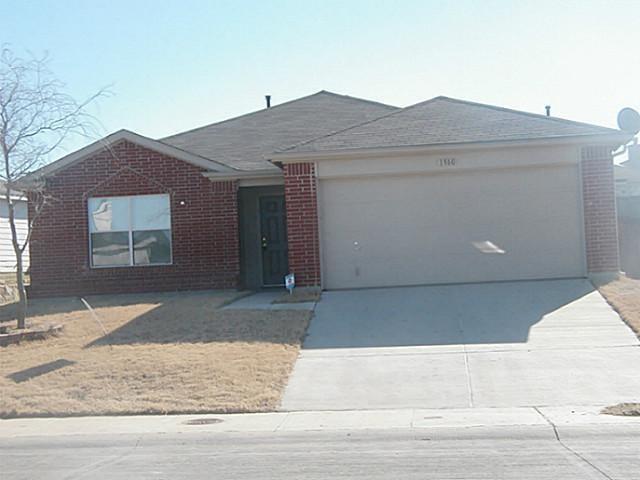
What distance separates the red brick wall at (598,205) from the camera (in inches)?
631

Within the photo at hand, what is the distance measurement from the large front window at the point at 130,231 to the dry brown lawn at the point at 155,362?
2941mm

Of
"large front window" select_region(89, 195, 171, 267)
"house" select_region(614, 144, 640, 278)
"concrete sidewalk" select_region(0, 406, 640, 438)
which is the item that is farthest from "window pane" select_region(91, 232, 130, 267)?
"house" select_region(614, 144, 640, 278)

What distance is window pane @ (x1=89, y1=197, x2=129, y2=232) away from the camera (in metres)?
18.7

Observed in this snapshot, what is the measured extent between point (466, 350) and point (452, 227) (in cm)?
490

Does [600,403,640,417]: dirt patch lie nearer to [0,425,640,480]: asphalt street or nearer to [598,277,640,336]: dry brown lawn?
[0,425,640,480]: asphalt street

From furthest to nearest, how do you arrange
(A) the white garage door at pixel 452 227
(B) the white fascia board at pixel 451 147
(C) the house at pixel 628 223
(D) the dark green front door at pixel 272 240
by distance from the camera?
(C) the house at pixel 628 223 → (D) the dark green front door at pixel 272 240 → (A) the white garage door at pixel 452 227 → (B) the white fascia board at pixel 451 147

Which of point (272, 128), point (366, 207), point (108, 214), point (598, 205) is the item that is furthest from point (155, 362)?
point (272, 128)

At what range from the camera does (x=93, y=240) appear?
18797 millimetres

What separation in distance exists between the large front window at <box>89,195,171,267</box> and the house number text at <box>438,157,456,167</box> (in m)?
6.47

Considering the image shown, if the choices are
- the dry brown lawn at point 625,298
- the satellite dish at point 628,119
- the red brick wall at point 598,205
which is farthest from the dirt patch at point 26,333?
the satellite dish at point 628,119

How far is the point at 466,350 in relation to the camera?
12109 mm

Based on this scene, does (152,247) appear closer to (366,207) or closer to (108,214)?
(108,214)

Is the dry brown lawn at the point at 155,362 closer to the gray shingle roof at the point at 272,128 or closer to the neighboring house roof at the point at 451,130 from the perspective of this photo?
the neighboring house roof at the point at 451,130

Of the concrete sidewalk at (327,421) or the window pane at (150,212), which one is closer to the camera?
the concrete sidewalk at (327,421)
